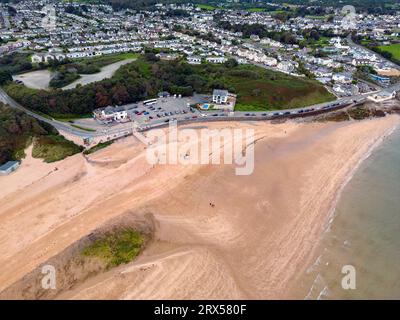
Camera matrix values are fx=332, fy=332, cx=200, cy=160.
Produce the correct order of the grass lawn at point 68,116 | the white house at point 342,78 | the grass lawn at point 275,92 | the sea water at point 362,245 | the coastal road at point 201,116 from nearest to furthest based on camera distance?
1. the sea water at point 362,245
2. the coastal road at point 201,116
3. the grass lawn at point 68,116
4. the grass lawn at point 275,92
5. the white house at point 342,78

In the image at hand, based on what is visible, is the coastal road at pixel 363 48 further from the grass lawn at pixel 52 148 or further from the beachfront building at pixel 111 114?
the grass lawn at pixel 52 148

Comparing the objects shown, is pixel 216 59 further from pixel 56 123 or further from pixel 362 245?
pixel 362 245

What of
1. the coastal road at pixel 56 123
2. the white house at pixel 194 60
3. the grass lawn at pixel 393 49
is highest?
the white house at pixel 194 60

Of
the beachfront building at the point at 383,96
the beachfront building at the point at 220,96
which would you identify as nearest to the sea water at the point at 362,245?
the beachfront building at the point at 220,96

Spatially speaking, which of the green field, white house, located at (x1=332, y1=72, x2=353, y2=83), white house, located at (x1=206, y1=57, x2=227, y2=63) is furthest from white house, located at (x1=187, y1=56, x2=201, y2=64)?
the green field

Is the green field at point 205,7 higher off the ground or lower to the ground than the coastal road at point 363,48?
higher

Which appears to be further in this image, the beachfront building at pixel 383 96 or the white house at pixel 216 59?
the white house at pixel 216 59
